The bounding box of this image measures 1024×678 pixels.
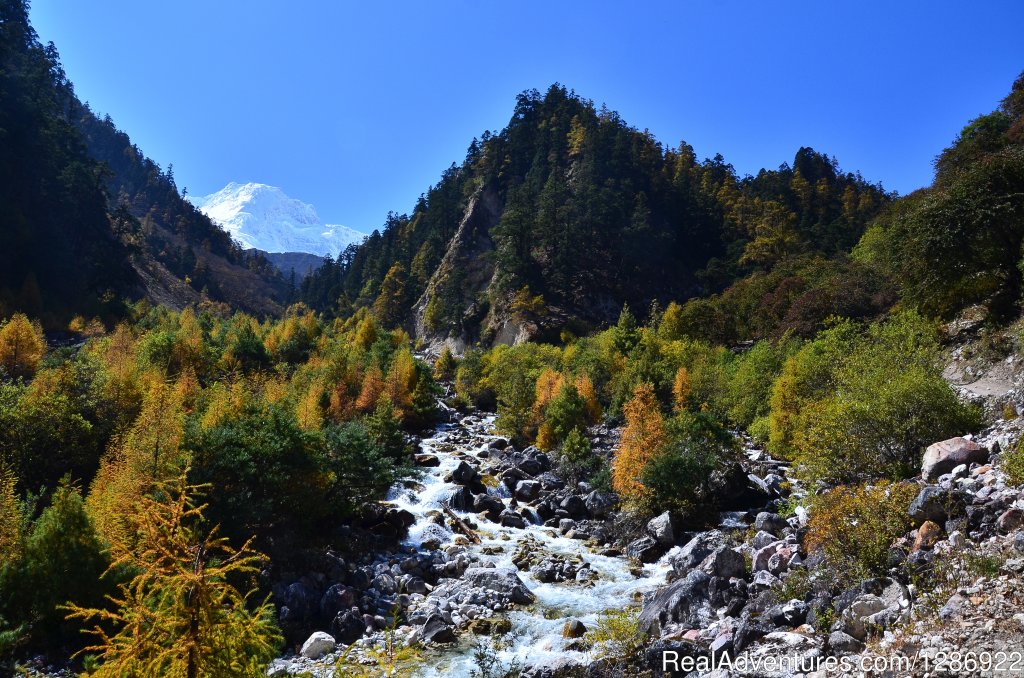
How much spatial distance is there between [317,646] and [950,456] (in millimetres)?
19105

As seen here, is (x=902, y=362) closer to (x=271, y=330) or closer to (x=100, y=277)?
(x=271, y=330)

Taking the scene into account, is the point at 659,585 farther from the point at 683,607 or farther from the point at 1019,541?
the point at 1019,541

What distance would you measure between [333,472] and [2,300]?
65.1 metres

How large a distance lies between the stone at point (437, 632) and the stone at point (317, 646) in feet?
8.93

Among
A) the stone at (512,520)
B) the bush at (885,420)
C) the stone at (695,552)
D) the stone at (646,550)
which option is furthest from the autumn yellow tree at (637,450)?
the bush at (885,420)

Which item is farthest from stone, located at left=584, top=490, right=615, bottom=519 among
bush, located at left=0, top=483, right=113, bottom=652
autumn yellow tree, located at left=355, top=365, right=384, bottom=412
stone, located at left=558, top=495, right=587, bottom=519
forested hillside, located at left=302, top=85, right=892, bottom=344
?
forested hillside, located at left=302, top=85, right=892, bottom=344

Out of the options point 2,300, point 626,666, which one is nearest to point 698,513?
point 626,666

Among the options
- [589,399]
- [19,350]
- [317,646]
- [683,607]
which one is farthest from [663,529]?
[19,350]

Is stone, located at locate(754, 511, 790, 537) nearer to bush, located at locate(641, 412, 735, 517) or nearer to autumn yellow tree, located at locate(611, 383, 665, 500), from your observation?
bush, located at locate(641, 412, 735, 517)

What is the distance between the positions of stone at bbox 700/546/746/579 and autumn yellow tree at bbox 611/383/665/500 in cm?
761

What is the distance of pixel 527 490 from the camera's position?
32.8 meters

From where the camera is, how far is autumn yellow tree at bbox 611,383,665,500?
1032 inches

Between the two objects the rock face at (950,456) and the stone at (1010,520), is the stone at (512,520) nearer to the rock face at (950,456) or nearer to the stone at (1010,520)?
the rock face at (950,456)

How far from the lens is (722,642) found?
Result: 12.7m
